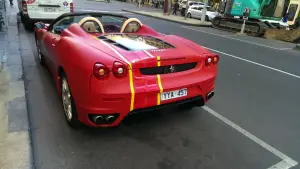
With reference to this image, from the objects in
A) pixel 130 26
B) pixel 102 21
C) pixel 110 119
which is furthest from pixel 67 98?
pixel 102 21

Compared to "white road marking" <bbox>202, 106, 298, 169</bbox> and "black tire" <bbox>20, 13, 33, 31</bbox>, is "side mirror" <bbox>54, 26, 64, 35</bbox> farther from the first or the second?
"black tire" <bbox>20, 13, 33, 31</bbox>

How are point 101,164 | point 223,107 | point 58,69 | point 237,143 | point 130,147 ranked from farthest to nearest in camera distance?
point 223,107 < point 58,69 < point 237,143 < point 130,147 < point 101,164

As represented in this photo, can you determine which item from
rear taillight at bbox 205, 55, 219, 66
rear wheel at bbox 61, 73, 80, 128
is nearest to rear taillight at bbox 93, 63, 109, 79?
rear wheel at bbox 61, 73, 80, 128

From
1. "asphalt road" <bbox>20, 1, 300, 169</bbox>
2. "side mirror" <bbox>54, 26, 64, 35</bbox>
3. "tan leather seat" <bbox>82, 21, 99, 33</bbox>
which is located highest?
"tan leather seat" <bbox>82, 21, 99, 33</bbox>

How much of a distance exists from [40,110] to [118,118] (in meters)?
1.55

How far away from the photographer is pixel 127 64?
279 centimetres

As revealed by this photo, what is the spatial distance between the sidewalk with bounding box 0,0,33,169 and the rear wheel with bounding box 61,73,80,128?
19.7 inches

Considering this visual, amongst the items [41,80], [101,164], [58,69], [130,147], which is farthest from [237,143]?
[41,80]

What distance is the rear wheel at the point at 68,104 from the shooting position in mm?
3139

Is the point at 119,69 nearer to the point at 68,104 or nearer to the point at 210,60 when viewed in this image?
the point at 68,104

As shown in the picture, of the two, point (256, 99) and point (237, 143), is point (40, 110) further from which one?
point (256, 99)

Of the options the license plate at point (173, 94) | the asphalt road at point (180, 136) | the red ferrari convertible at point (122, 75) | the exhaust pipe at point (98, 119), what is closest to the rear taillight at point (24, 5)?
the asphalt road at point (180, 136)

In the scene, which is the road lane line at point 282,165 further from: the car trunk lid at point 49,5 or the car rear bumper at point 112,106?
the car trunk lid at point 49,5

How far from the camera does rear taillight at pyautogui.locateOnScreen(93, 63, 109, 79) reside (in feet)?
8.84
